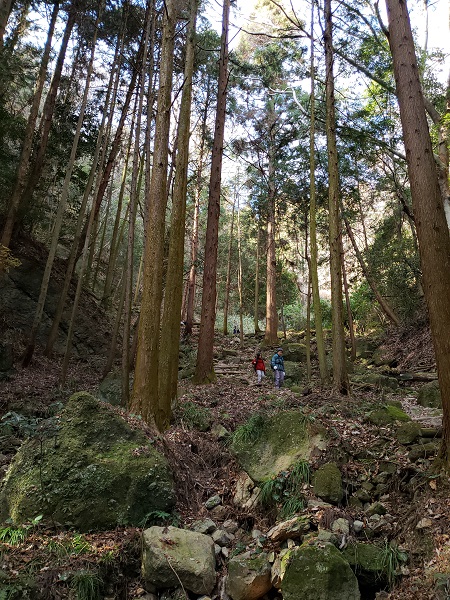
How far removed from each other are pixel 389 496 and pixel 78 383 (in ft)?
31.6

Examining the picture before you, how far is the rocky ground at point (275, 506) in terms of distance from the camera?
11.9 feet

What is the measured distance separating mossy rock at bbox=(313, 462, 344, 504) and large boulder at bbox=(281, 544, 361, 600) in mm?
1072

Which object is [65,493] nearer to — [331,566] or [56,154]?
[331,566]

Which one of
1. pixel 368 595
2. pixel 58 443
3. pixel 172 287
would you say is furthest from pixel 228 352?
pixel 368 595

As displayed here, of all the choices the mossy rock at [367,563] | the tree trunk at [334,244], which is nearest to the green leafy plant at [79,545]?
the mossy rock at [367,563]

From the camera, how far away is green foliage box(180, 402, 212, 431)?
7.73 metres

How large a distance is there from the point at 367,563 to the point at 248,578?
111 cm

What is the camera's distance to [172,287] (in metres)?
8.66

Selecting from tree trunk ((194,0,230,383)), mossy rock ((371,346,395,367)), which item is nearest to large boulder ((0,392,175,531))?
tree trunk ((194,0,230,383))

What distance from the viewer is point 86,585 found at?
368 centimetres

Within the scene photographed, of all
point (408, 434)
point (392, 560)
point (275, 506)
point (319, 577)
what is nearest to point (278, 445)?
point (275, 506)

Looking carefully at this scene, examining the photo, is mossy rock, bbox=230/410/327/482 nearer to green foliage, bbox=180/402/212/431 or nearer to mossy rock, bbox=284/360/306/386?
green foliage, bbox=180/402/212/431

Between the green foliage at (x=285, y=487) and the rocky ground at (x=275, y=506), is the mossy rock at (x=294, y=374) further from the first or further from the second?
the green foliage at (x=285, y=487)

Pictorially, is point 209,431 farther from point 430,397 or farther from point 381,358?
point 381,358
